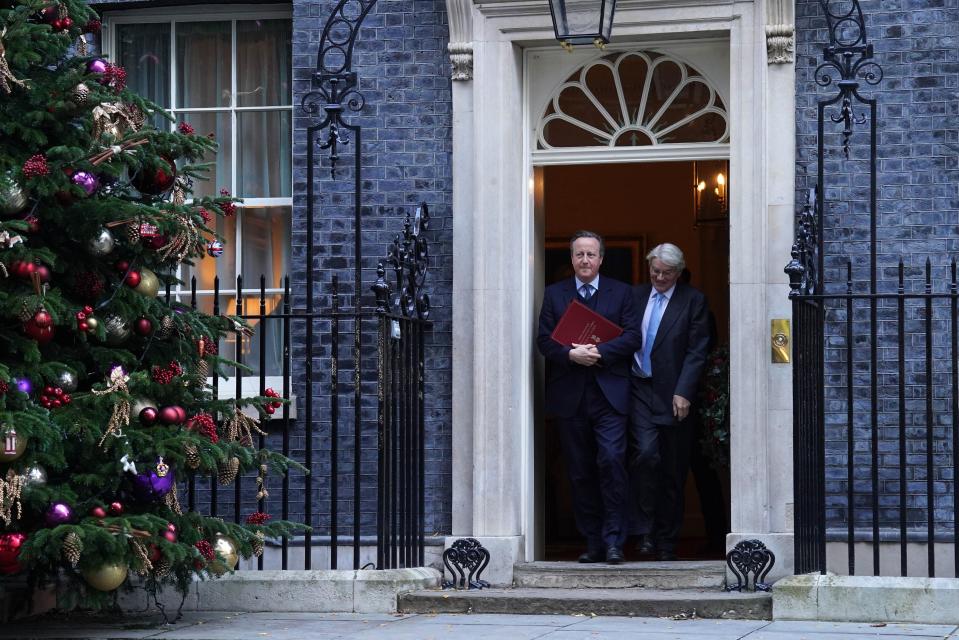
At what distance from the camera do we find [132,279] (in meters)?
8.40

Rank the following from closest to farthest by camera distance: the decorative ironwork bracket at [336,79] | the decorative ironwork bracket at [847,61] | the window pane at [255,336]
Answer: the decorative ironwork bracket at [847,61]
the decorative ironwork bracket at [336,79]
the window pane at [255,336]

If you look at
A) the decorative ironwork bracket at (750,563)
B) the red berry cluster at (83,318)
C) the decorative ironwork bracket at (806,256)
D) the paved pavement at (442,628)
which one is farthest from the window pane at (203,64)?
the decorative ironwork bracket at (750,563)

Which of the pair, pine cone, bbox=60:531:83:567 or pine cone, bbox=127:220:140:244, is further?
pine cone, bbox=127:220:140:244

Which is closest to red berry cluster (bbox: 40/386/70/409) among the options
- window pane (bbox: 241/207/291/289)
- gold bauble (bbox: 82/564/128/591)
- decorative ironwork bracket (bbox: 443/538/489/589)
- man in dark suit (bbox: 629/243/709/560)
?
gold bauble (bbox: 82/564/128/591)

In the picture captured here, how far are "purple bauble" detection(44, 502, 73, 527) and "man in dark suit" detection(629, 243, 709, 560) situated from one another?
3718mm

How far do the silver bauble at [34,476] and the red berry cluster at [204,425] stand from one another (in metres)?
0.87

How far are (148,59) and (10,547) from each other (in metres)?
4.38

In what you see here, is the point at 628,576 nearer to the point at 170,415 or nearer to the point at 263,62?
the point at 170,415

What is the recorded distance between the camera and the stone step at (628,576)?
31.6ft

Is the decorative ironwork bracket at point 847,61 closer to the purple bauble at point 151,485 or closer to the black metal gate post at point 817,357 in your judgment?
the black metal gate post at point 817,357

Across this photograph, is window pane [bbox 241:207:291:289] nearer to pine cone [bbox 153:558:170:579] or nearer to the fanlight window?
the fanlight window

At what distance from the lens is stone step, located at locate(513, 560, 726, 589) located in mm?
9633

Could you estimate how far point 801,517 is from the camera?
29.0 ft

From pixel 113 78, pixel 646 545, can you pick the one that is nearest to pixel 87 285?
pixel 113 78
